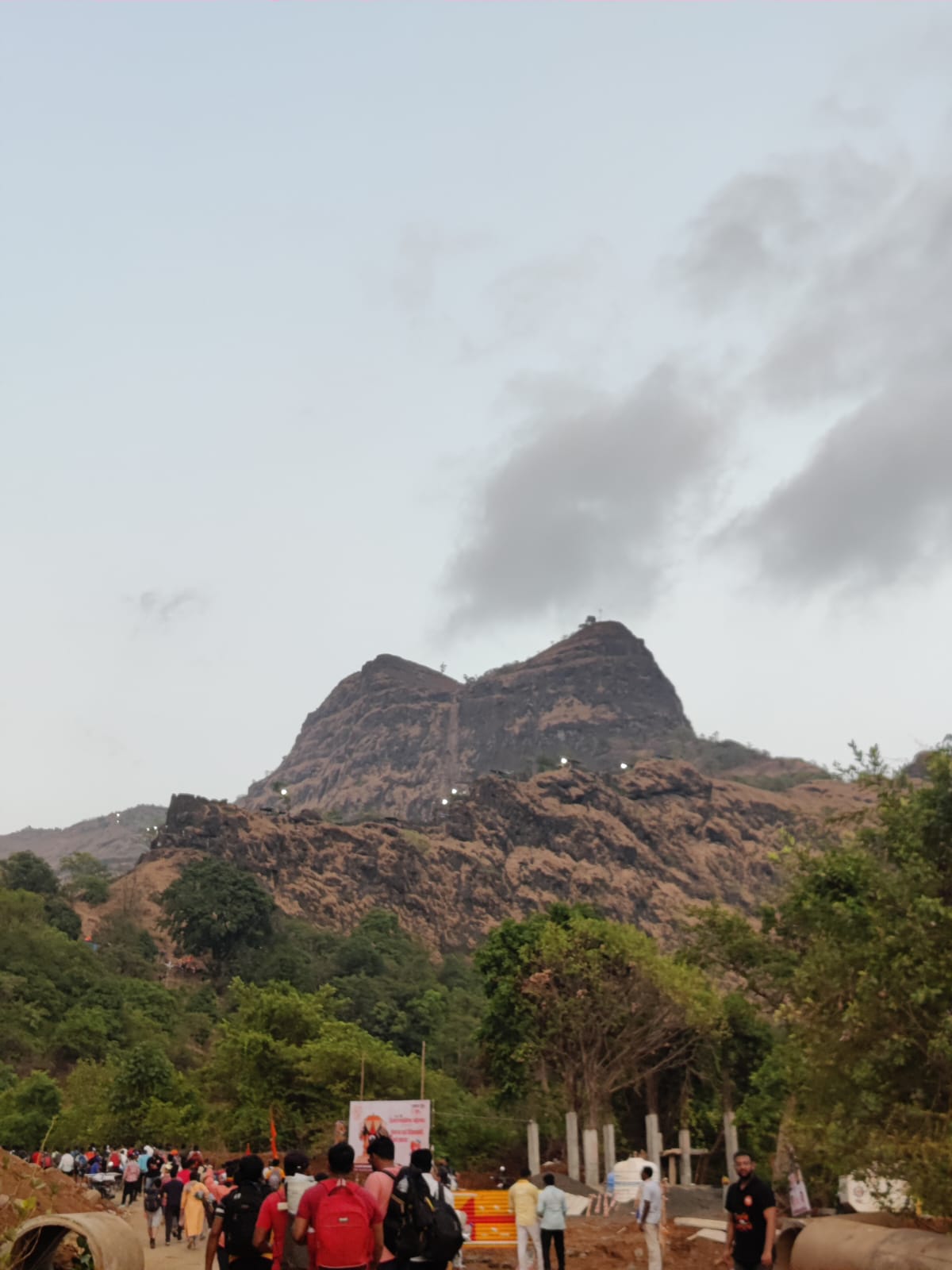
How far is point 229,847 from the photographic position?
375ft

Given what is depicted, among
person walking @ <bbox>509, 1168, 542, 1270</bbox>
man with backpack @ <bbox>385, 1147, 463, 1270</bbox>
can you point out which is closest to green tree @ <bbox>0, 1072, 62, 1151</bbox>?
person walking @ <bbox>509, 1168, 542, 1270</bbox>

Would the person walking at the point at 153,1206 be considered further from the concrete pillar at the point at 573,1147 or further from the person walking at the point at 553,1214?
the concrete pillar at the point at 573,1147

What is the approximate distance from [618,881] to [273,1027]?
82047 millimetres

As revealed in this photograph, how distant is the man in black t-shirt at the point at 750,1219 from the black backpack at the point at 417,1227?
2.85 m

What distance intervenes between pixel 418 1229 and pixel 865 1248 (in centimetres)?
692

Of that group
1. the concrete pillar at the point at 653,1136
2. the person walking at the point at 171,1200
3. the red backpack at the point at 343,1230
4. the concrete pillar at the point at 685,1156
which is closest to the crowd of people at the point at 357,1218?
the red backpack at the point at 343,1230

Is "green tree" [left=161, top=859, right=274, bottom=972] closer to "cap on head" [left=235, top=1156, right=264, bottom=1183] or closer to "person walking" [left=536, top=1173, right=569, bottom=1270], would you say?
"person walking" [left=536, top=1173, right=569, bottom=1270]

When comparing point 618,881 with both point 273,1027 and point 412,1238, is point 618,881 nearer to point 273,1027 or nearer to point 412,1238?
point 273,1027

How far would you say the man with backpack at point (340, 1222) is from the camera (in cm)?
754

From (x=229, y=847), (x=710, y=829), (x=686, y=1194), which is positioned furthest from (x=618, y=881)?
(x=686, y=1194)

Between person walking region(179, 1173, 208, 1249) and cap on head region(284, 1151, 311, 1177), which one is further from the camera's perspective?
person walking region(179, 1173, 208, 1249)

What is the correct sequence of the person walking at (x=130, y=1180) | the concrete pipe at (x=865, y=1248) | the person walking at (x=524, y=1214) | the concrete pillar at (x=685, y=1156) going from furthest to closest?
the concrete pillar at (x=685, y=1156) → the person walking at (x=130, y=1180) → the person walking at (x=524, y=1214) → the concrete pipe at (x=865, y=1248)

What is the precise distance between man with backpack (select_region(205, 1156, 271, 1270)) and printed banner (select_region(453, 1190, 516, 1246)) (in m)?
11.5

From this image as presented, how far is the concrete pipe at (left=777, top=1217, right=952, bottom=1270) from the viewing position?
12336mm
